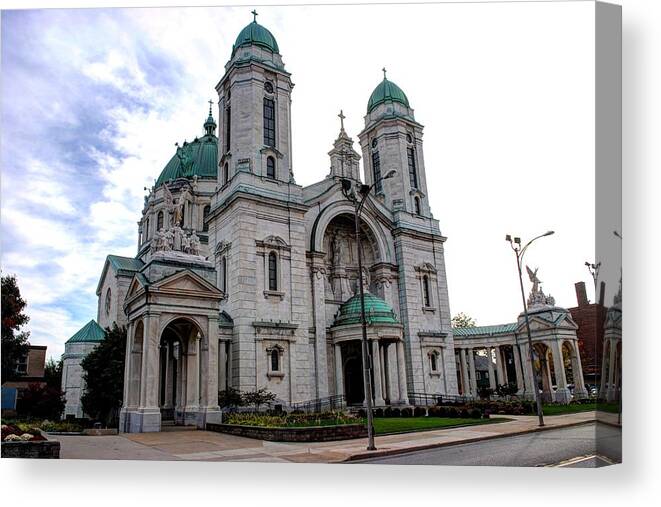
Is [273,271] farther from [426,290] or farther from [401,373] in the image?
[426,290]

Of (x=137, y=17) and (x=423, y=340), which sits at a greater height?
(x=137, y=17)

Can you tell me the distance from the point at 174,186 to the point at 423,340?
26025 mm

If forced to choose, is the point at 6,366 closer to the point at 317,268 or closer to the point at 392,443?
the point at 392,443

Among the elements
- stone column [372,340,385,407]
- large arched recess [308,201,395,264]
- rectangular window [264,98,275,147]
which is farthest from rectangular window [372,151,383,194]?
stone column [372,340,385,407]

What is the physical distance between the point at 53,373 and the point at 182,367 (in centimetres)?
1782

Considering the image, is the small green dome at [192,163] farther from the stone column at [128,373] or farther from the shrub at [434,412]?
the shrub at [434,412]

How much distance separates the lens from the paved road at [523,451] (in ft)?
42.7

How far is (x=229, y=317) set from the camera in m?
29.9

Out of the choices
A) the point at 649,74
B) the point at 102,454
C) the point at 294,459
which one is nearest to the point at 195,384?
the point at 102,454

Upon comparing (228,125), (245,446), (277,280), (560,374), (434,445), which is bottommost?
(434,445)

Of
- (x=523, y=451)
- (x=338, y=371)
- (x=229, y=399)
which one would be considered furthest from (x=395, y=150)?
(x=523, y=451)

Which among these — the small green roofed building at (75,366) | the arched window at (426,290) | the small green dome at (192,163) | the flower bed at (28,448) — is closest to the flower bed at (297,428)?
the flower bed at (28,448)

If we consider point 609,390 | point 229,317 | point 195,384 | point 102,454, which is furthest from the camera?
point 229,317

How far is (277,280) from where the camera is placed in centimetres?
3161
